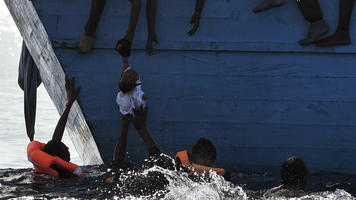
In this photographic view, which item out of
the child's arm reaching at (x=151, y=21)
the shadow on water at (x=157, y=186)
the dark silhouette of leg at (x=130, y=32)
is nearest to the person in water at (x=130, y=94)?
the dark silhouette of leg at (x=130, y=32)

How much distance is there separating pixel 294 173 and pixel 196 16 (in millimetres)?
2330

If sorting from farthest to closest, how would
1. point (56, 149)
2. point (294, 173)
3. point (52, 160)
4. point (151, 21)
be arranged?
point (151, 21) → point (56, 149) → point (52, 160) → point (294, 173)

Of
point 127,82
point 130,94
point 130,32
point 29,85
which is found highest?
→ point 130,32

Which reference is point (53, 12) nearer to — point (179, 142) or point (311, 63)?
point (179, 142)

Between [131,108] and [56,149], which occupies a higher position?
[131,108]

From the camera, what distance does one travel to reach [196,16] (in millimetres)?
6918

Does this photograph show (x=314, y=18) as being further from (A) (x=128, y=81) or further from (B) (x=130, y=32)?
(A) (x=128, y=81)

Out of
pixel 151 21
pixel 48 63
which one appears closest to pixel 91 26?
pixel 151 21

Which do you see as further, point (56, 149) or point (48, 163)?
point (56, 149)

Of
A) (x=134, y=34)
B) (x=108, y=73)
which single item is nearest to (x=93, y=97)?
(x=108, y=73)

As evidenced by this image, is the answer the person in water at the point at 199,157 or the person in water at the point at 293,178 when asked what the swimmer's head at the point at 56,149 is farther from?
the person in water at the point at 293,178

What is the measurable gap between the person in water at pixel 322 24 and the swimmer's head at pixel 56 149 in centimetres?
280

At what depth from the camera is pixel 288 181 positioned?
17.6ft

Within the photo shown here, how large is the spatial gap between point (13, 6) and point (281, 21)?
4106 mm
